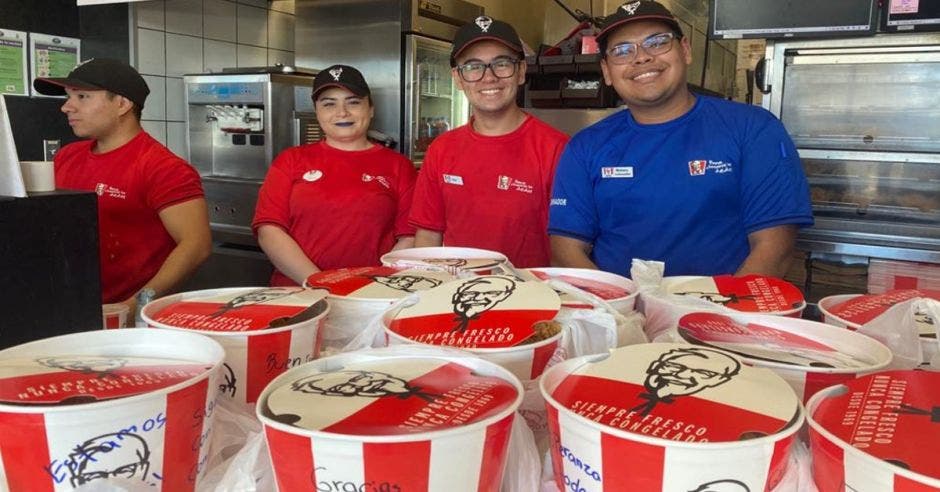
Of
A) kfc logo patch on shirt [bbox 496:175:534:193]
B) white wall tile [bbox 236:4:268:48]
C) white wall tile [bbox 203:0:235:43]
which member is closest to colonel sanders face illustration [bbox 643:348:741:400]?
kfc logo patch on shirt [bbox 496:175:534:193]

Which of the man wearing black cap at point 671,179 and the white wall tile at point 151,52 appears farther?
the white wall tile at point 151,52

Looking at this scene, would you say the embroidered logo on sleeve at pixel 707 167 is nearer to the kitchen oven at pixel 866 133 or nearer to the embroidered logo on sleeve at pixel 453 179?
the embroidered logo on sleeve at pixel 453 179

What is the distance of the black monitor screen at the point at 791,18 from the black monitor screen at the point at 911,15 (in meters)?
0.04

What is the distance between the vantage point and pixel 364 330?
85 centimetres

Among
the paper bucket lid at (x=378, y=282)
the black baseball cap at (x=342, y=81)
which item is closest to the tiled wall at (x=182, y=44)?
the black baseball cap at (x=342, y=81)

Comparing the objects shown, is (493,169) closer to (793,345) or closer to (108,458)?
(793,345)

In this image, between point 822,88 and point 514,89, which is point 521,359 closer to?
point 514,89

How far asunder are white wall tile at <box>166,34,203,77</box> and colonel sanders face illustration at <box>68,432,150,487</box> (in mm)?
3515

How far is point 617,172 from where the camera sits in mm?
1699

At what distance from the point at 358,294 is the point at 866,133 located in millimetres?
2403

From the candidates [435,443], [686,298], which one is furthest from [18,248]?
[686,298]

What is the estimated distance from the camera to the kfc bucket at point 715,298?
0.87 metres

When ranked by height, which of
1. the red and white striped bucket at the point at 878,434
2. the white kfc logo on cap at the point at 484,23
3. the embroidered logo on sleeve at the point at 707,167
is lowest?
the red and white striped bucket at the point at 878,434

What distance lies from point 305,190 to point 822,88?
1932mm
